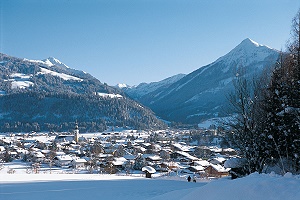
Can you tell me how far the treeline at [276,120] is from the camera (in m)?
13.0

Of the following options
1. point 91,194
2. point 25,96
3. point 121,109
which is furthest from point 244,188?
point 25,96

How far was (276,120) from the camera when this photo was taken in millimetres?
13781

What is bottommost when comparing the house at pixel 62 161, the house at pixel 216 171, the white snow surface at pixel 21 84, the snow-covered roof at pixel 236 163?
the house at pixel 62 161

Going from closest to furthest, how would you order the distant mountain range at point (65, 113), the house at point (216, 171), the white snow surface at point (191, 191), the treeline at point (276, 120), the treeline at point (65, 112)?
1. the white snow surface at point (191, 191)
2. the treeline at point (276, 120)
3. the house at point (216, 171)
4. the distant mountain range at point (65, 113)
5. the treeline at point (65, 112)

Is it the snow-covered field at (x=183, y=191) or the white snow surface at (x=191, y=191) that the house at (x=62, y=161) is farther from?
the snow-covered field at (x=183, y=191)

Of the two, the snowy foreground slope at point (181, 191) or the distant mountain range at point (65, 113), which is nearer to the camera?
the snowy foreground slope at point (181, 191)

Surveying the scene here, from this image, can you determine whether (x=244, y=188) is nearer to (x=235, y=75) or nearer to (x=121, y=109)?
(x=235, y=75)

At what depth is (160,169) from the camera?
137 ft

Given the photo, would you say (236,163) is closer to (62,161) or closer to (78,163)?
(78,163)

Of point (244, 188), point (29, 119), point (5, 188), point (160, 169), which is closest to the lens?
point (244, 188)

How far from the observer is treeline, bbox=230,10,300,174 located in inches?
511

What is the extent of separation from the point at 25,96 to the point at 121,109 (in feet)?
167

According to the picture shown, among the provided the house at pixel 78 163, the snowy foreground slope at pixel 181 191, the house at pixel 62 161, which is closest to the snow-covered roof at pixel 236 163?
the snowy foreground slope at pixel 181 191

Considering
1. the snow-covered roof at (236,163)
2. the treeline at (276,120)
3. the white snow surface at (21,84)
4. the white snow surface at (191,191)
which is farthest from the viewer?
the white snow surface at (21,84)
